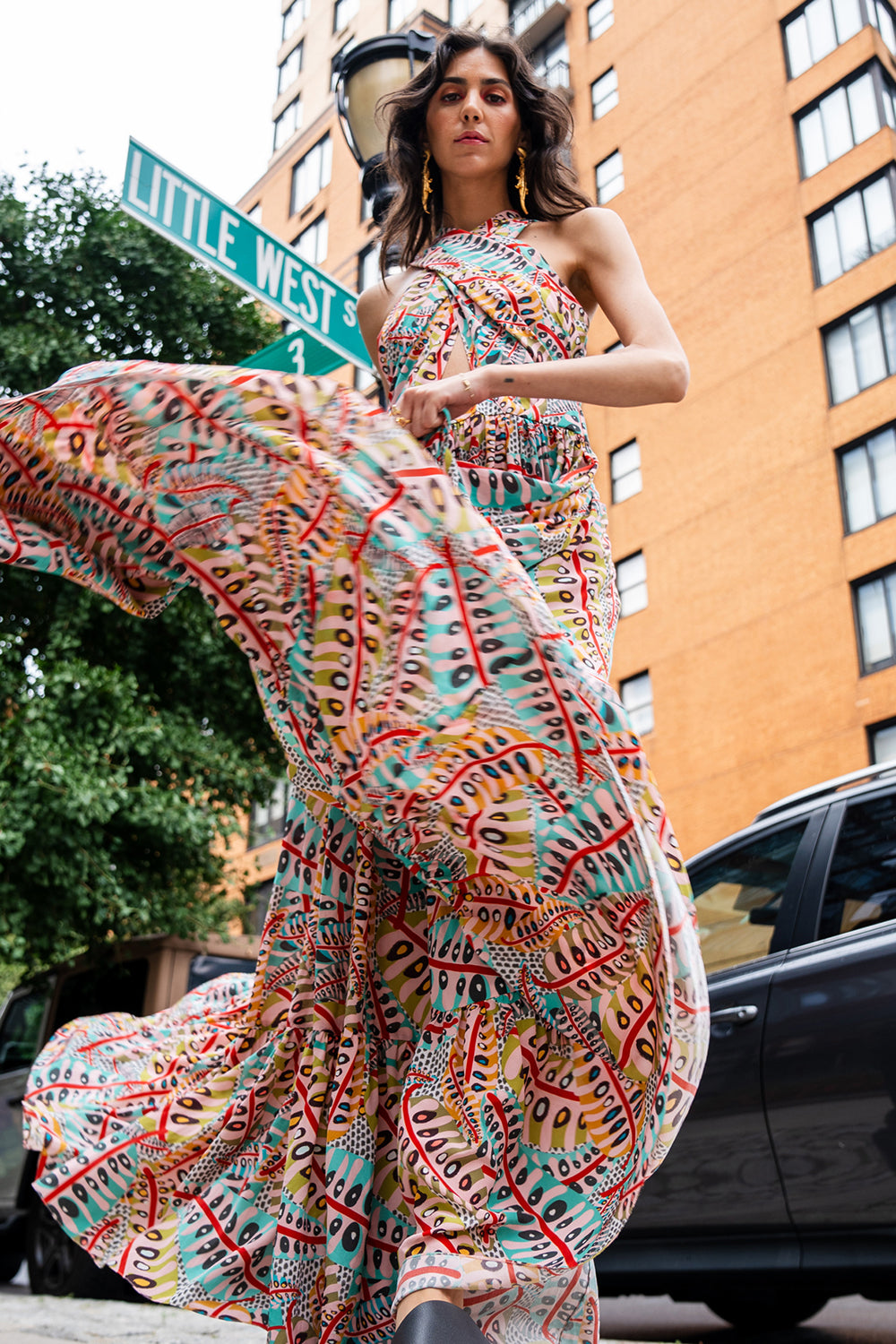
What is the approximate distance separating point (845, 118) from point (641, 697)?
10.8m

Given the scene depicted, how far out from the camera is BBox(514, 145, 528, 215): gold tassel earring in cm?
222

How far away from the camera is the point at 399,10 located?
31750 mm

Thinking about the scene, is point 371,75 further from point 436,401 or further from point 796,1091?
point 796,1091

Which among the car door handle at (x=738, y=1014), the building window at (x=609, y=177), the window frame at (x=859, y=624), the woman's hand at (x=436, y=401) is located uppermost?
the building window at (x=609, y=177)

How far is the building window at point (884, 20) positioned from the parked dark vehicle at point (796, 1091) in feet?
68.8

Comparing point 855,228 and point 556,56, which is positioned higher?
point 556,56

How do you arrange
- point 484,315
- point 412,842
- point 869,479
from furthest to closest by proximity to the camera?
point 869,479 → point 484,315 → point 412,842

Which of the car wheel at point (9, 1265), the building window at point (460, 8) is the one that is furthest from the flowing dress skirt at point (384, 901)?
the building window at point (460, 8)

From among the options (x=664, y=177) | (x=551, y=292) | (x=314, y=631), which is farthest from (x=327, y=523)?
(x=664, y=177)

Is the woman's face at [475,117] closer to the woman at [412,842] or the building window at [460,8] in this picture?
the woman at [412,842]

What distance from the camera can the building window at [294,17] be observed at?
3691 centimetres

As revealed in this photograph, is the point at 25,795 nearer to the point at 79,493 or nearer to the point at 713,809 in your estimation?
the point at 79,493

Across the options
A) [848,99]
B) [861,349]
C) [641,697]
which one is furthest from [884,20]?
[641,697]

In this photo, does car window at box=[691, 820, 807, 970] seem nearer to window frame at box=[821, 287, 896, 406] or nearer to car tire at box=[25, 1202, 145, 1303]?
car tire at box=[25, 1202, 145, 1303]
